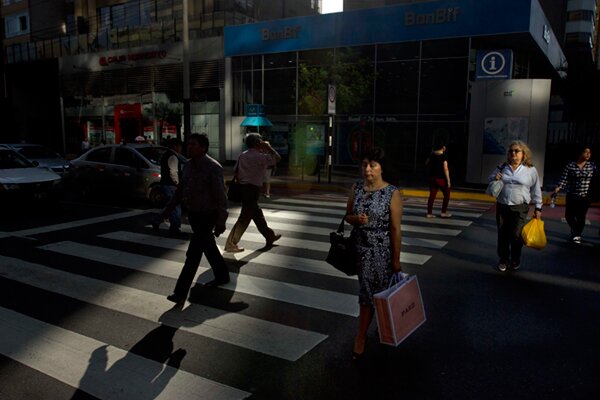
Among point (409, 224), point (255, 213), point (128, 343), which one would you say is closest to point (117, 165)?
point (255, 213)

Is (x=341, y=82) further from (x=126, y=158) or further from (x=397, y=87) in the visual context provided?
(x=126, y=158)

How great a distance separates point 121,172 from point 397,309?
33.7 feet

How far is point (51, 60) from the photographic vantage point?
3566 cm

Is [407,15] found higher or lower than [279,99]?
higher

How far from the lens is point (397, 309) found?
3613mm

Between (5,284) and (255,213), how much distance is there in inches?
136

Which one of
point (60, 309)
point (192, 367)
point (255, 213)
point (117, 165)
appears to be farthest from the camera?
point (117, 165)

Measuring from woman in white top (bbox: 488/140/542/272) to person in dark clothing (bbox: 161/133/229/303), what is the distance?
3691mm

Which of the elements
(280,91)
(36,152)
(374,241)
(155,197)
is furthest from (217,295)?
(280,91)

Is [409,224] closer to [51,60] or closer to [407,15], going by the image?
[407,15]

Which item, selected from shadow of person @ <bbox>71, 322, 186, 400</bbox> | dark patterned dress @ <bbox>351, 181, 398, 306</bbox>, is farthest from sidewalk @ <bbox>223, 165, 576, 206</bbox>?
shadow of person @ <bbox>71, 322, 186, 400</bbox>

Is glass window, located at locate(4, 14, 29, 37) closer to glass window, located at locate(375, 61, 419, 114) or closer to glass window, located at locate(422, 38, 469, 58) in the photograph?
glass window, located at locate(375, 61, 419, 114)

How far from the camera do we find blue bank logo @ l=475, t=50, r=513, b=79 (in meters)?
17.9

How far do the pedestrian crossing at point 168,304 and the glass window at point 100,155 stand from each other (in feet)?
12.4
